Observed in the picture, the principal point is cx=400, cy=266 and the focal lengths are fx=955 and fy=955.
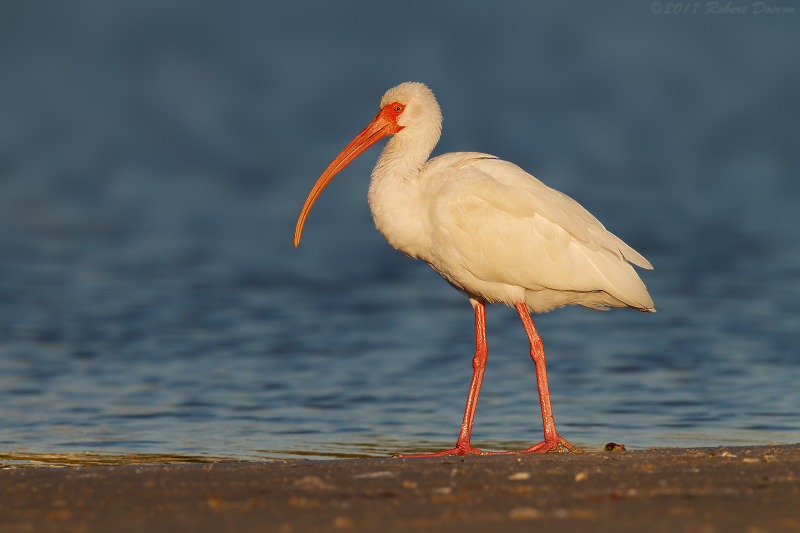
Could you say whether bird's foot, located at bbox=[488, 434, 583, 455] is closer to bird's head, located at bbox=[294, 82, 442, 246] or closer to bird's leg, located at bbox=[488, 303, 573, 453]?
bird's leg, located at bbox=[488, 303, 573, 453]

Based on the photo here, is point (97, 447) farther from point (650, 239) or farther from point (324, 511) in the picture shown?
point (650, 239)

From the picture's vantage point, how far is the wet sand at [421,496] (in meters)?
→ 3.99

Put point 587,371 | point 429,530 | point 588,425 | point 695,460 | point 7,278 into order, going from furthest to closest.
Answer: point 7,278, point 587,371, point 588,425, point 695,460, point 429,530

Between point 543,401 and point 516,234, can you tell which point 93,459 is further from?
point 516,234

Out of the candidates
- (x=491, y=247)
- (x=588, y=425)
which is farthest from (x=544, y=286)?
(x=588, y=425)

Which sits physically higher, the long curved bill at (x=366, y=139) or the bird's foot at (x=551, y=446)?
the long curved bill at (x=366, y=139)

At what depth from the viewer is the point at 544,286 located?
27.1 ft

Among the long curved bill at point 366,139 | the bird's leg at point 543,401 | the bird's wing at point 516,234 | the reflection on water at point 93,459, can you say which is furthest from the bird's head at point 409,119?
the reflection on water at point 93,459

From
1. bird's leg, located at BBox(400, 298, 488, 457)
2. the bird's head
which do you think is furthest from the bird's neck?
bird's leg, located at BBox(400, 298, 488, 457)

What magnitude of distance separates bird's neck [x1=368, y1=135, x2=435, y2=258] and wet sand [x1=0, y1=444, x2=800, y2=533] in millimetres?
2696

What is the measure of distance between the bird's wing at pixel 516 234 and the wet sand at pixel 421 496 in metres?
2.50

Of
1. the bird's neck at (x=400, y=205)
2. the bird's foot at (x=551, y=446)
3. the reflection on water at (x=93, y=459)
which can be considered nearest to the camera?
the bird's foot at (x=551, y=446)

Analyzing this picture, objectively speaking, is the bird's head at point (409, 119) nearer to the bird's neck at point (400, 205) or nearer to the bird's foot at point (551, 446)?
the bird's neck at point (400, 205)

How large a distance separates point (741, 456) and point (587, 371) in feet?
22.7
